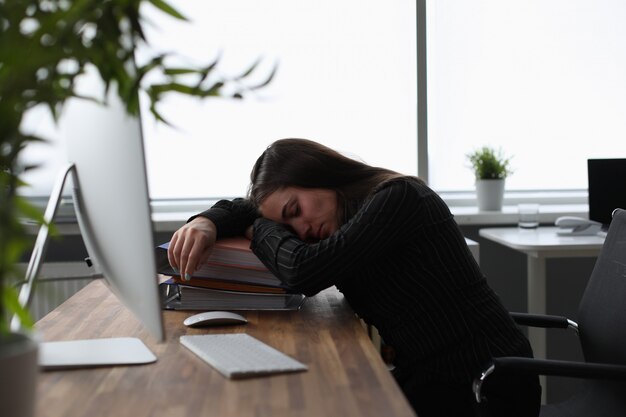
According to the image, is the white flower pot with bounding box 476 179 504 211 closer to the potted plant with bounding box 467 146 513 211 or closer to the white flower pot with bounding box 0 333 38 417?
the potted plant with bounding box 467 146 513 211

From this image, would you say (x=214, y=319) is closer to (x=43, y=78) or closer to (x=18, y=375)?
(x=18, y=375)

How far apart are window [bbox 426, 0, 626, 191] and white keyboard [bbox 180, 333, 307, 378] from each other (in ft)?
7.22

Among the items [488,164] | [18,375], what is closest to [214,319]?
[18,375]

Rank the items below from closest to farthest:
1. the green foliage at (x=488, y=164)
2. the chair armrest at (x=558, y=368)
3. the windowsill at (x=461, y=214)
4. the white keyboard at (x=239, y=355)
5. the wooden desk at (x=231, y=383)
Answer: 1. the wooden desk at (x=231, y=383)
2. the white keyboard at (x=239, y=355)
3. the chair armrest at (x=558, y=368)
4. the windowsill at (x=461, y=214)
5. the green foliage at (x=488, y=164)

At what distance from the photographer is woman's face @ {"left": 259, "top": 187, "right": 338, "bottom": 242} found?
164 centimetres

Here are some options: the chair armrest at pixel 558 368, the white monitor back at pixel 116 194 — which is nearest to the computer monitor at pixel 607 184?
the chair armrest at pixel 558 368

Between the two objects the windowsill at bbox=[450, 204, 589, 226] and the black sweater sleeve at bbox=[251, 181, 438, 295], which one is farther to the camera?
the windowsill at bbox=[450, 204, 589, 226]

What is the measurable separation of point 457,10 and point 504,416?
2168 millimetres

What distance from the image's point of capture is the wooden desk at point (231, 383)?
922 mm

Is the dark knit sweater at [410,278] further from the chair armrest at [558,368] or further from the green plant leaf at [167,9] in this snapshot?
the green plant leaf at [167,9]

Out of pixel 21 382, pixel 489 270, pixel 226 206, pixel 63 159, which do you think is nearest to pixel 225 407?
pixel 21 382

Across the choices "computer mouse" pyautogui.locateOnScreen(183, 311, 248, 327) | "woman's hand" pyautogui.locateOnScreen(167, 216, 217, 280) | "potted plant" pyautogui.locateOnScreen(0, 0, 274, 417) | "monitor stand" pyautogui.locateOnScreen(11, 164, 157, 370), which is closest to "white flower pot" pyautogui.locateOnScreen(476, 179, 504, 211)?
"woman's hand" pyautogui.locateOnScreen(167, 216, 217, 280)

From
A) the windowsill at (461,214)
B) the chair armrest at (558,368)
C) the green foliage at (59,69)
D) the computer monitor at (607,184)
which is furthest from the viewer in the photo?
the windowsill at (461,214)

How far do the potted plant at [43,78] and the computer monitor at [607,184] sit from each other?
229cm
